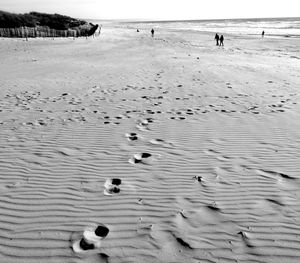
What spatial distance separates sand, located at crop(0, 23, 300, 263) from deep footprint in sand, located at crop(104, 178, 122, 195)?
3cm

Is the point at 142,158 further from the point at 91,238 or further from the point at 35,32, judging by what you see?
the point at 35,32

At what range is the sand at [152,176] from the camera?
11.8 ft

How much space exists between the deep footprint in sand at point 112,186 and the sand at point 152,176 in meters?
0.03

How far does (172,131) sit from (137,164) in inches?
79.2

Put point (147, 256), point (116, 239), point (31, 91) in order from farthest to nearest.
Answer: point (31, 91) < point (116, 239) < point (147, 256)

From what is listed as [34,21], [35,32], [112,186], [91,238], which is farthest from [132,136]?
[34,21]

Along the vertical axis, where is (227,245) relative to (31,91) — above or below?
above

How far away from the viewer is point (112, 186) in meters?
4.93

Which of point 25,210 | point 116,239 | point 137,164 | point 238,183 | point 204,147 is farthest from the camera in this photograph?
point 204,147

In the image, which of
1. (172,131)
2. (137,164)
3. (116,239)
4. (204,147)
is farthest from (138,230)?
(172,131)

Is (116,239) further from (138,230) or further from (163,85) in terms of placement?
(163,85)

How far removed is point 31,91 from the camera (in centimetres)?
1187

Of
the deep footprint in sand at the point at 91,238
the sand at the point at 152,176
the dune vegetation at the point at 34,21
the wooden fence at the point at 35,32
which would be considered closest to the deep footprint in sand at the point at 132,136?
the sand at the point at 152,176

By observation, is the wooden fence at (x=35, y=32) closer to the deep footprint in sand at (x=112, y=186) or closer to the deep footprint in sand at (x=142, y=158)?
the deep footprint in sand at (x=142, y=158)
